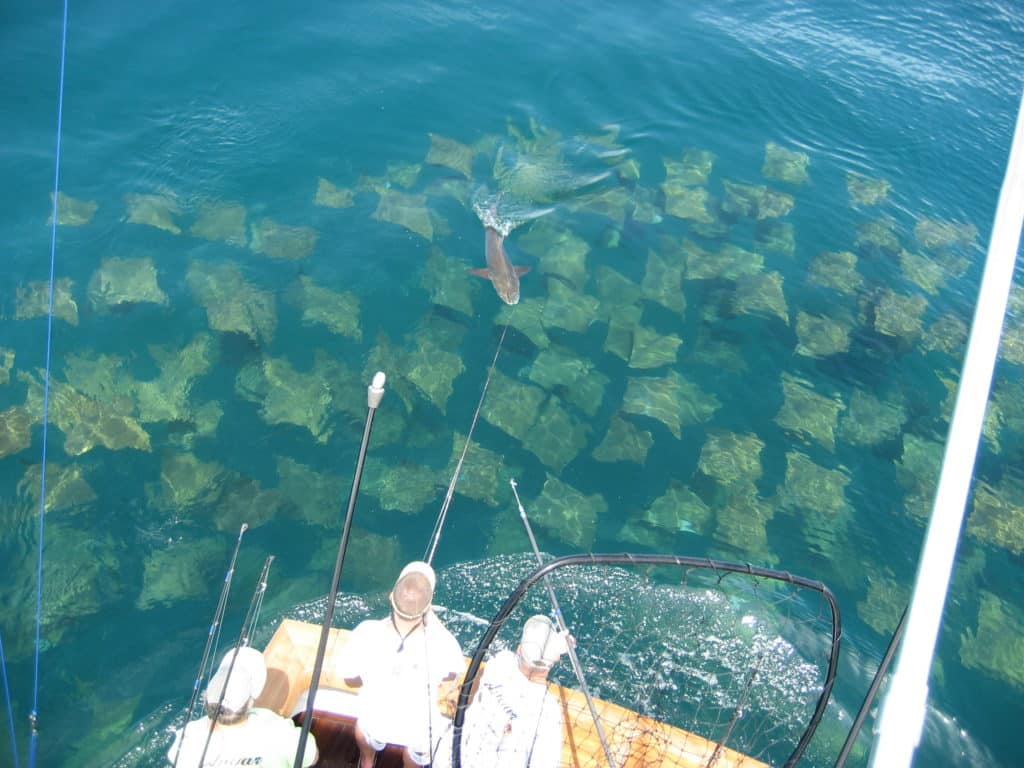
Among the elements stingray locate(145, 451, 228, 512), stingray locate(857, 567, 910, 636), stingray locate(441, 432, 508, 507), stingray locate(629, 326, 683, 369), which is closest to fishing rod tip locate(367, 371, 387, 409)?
stingray locate(441, 432, 508, 507)

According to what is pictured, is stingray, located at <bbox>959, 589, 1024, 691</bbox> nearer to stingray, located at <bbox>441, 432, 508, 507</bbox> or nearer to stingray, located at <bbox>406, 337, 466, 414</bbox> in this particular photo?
stingray, located at <bbox>441, 432, 508, 507</bbox>

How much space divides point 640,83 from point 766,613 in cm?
915

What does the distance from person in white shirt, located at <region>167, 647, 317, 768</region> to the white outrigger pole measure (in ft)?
11.2

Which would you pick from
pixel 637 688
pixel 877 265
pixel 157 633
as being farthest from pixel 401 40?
pixel 637 688

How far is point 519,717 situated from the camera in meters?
4.41

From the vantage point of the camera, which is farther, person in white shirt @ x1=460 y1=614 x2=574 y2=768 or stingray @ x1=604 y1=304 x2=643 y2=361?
stingray @ x1=604 y1=304 x2=643 y2=361

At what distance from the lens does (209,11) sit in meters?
12.8

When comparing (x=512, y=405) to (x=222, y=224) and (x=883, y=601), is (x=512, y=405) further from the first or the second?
(x=222, y=224)

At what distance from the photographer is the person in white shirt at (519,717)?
443cm

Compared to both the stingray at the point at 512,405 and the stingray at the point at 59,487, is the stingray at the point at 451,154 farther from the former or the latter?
the stingray at the point at 59,487

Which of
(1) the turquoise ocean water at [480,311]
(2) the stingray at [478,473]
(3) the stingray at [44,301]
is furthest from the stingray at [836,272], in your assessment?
(3) the stingray at [44,301]

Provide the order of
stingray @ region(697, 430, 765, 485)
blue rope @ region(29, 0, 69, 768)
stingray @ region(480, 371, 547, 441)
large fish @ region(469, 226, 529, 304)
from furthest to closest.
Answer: large fish @ region(469, 226, 529, 304) < stingray @ region(480, 371, 547, 441) < stingray @ region(697, 430, 765, 485) < blue rope @ region(29, 0, 69, 768)

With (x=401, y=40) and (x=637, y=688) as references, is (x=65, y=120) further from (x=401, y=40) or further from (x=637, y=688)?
(x=637, y=688)

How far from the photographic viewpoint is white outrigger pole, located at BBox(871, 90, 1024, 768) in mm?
1836
